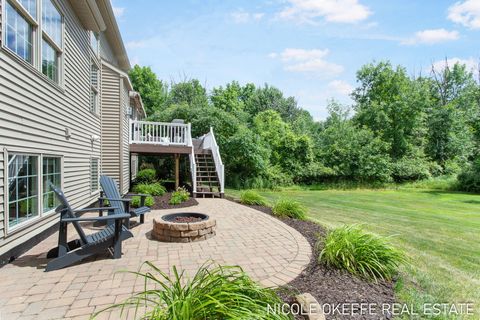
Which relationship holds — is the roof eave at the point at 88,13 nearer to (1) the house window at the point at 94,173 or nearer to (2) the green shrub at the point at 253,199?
(1) the house window at the point at 94,173

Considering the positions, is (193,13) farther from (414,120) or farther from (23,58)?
(414,120)

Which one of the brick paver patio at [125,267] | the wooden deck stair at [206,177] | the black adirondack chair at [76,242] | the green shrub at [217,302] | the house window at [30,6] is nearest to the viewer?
the green shrub at [217,302]

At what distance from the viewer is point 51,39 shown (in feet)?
15.6

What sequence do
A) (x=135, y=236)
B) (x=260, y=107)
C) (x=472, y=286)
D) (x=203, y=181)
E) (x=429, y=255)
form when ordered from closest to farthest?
(x=472, y=286)
(x=429, y=255)
(x=135, y=236)
(x=203, y=181)
(x=260, y=107)

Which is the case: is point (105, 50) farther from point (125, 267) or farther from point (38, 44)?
point (125, 267)

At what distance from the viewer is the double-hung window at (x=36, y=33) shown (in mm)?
3619

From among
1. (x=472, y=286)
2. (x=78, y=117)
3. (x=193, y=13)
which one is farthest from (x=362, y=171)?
(x=78, y=117)

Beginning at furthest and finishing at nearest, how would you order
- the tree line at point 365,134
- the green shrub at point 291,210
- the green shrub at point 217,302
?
the tree line at point 365,134
the green shrub at point 291,210
the green shrub at point 217,302

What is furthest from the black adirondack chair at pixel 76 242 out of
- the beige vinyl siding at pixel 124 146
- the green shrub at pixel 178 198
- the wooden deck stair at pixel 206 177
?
→ the wooden deck stair at pixel 206 177

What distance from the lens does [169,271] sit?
3.29m

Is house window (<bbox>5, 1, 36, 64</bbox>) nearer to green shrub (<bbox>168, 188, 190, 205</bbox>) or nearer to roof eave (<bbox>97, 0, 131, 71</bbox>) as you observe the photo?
roof eave (<bbox>97, 0, 131, 71</bbox>)

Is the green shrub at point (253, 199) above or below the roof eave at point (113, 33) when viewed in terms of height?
below

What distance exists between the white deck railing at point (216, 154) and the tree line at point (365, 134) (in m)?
1.89

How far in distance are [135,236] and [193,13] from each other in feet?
31.0
